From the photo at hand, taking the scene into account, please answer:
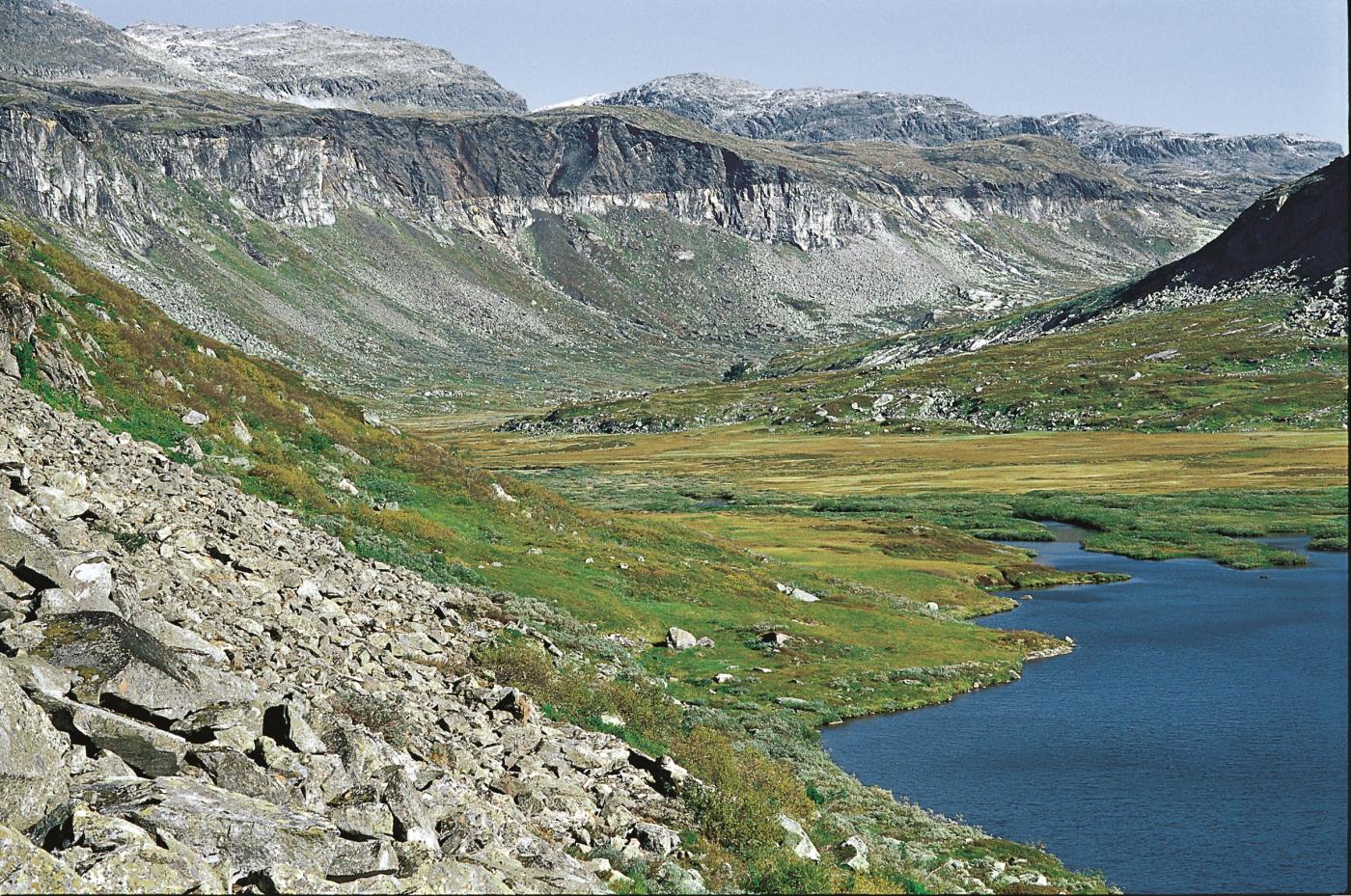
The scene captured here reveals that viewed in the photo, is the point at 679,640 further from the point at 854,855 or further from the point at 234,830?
the point at 234,830

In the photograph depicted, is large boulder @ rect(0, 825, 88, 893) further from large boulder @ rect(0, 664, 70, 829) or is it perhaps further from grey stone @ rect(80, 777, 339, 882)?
grey stone @ rect(80, 777, 339, 882)

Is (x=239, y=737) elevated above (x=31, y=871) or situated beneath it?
situated beneath

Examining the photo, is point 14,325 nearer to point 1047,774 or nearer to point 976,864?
point 976,864

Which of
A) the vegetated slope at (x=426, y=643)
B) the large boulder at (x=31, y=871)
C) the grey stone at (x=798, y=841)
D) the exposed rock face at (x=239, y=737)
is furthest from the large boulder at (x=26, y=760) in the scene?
the grey stone at (x=798, y=841)

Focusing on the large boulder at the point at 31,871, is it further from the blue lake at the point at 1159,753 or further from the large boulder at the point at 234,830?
the blue lake at the point at 1159,753

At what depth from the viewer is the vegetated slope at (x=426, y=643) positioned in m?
18.5

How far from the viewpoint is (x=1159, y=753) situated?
45125 mm

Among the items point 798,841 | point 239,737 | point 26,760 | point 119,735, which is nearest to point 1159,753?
point 798,841

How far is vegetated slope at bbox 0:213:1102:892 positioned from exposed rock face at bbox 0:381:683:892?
0.08 m

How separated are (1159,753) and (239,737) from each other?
1518 inches

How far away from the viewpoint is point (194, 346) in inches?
2392

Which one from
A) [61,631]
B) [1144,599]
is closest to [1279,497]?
[1144,599]

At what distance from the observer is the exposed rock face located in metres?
15.3

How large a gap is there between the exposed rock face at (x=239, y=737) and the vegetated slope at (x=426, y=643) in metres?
0.08
